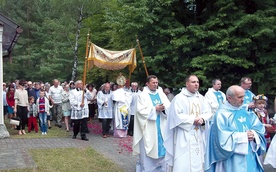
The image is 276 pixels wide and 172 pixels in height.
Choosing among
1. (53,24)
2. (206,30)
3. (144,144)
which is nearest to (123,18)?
(206,30)

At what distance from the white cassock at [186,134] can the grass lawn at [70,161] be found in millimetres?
2073

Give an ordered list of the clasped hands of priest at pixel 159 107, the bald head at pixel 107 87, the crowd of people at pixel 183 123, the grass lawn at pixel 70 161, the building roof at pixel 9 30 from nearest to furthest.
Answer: the crowd of people at pixel 183 123 → the clasped hands of priest at pixel 159 107 → the grass lawn at pixel 70 161 → the building roof at pixel 9 30 → the bald head at pixel 107 87

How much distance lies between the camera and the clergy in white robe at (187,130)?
237 inches

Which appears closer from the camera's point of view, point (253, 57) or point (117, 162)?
point (117, 162)

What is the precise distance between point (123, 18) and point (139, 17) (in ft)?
3.66

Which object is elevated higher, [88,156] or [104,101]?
[104,101]

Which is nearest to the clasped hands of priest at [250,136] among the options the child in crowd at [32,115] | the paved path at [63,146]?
the paved path at [63,146]

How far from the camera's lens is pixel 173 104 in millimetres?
6277

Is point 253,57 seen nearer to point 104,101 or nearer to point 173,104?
point 104,101

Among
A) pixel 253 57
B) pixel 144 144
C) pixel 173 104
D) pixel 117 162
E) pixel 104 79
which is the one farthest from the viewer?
pixel 104 79

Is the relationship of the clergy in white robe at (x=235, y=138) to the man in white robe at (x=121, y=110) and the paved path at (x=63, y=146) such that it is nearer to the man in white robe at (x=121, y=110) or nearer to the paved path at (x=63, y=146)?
the paved path at (x=63, y=146)

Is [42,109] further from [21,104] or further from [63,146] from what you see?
[63,146]

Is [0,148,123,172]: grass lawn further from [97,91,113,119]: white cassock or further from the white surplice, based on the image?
[97,91,113,119]: white cassock

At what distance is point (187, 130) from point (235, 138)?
1577mm
